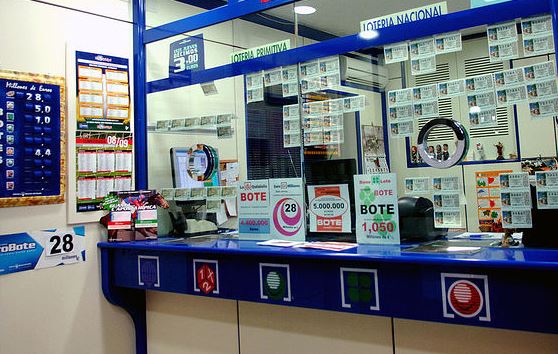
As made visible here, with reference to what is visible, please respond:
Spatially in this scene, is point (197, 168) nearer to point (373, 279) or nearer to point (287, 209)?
point (287, 209)

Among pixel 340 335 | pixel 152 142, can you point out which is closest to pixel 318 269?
pixel 340 335

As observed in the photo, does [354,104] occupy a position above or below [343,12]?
below

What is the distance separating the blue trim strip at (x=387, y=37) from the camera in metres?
1.73

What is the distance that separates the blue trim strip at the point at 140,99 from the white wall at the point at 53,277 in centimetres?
13

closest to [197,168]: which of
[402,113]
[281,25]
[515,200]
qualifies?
[281,25]

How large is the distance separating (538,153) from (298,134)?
3.32 ft

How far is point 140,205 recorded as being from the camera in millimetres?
2549

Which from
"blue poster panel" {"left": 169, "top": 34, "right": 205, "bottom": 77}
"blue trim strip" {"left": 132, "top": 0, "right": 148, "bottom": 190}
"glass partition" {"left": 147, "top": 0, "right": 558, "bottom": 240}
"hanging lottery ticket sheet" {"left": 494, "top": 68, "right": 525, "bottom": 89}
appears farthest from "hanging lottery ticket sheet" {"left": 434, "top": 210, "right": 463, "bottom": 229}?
"blue trim strip" {"left": 132, "top": 0, "right": 148, "bottom": 190}

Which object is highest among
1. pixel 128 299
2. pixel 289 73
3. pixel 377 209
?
pixel 289 73

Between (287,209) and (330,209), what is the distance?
0.20 meters

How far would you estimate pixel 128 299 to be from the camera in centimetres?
262

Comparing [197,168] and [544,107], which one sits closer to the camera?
[544,107]

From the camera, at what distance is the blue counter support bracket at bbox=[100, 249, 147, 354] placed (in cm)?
255

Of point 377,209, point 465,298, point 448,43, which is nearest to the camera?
point 465,298
